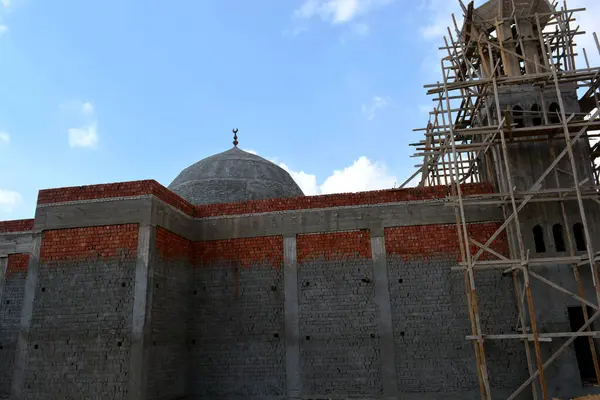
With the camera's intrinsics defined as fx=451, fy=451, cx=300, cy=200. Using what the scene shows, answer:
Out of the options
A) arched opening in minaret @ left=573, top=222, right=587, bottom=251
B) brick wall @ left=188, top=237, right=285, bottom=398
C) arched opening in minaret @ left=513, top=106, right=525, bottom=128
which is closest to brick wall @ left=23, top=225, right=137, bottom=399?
brick wall @ left=188, top=237, right=285, bottom=398

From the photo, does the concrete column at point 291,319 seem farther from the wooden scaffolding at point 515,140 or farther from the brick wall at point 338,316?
the wooden scaffolding at point 515,140

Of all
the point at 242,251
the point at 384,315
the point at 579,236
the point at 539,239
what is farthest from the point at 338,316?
the point at 579,236

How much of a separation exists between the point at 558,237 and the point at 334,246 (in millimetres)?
5972

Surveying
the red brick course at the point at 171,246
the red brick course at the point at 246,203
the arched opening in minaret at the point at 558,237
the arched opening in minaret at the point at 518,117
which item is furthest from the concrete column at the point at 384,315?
the red brick course at the point at 171,246

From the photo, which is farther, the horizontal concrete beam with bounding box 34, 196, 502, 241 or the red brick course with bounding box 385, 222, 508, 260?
the red brick course with bounding box 385, 222, 508, 260

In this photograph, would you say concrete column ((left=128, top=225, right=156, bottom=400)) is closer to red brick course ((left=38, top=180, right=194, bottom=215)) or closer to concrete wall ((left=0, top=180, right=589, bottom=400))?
concrete wall ((left=0, top=180, right=589, bottom=400))

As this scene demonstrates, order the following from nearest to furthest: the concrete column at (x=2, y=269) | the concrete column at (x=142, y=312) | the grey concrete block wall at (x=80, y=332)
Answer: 1. the concrete column at (x=142, y=312)
2. the grey concrete block wall at (x=80, y=332)
3. the concrete column at (x=2, y=269)

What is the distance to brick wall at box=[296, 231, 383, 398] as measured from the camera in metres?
11.8

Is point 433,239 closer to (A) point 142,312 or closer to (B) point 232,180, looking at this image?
(A) point 142,312

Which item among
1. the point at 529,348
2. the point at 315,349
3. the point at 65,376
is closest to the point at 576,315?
the point at 529,348

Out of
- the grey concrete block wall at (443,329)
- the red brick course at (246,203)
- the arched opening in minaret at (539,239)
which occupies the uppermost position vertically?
Result: the red brick course at (246,203)

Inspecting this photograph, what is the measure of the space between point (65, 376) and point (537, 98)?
14.4 meters

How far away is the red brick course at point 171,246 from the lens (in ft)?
38.6

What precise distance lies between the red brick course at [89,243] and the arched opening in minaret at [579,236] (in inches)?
451
